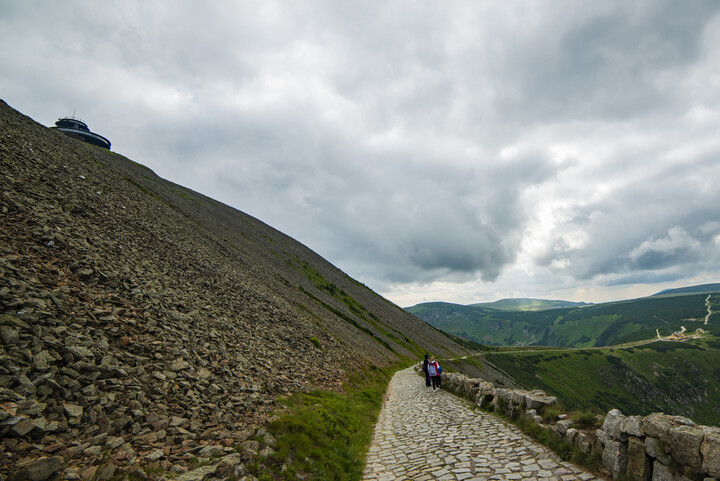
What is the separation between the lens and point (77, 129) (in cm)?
10631

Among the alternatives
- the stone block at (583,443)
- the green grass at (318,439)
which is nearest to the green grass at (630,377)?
the green grass at (318,439)

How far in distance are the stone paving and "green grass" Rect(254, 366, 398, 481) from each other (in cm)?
68

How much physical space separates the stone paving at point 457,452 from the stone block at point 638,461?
88 cm

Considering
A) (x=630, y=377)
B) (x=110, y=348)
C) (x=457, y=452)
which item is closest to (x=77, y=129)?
(x=110, y=348)

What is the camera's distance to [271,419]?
11359mm

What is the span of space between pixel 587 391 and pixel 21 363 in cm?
18478

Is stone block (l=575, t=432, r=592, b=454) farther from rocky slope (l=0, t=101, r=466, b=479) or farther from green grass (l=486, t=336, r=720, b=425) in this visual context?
green grass (l=486, t=336, r=720, b=425)

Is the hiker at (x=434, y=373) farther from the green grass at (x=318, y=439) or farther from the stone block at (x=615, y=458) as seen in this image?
the stone block at (x=615, y=458)

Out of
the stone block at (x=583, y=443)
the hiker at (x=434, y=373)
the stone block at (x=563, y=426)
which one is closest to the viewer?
the stone block at (x=583, y=443)

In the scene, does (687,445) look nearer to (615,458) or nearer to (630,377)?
(615,458)

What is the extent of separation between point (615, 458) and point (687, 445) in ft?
5.40

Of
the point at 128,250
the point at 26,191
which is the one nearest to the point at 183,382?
the point at 128,250

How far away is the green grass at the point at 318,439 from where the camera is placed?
355 inches

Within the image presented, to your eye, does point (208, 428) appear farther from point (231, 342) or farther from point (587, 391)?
point (587, 391)
